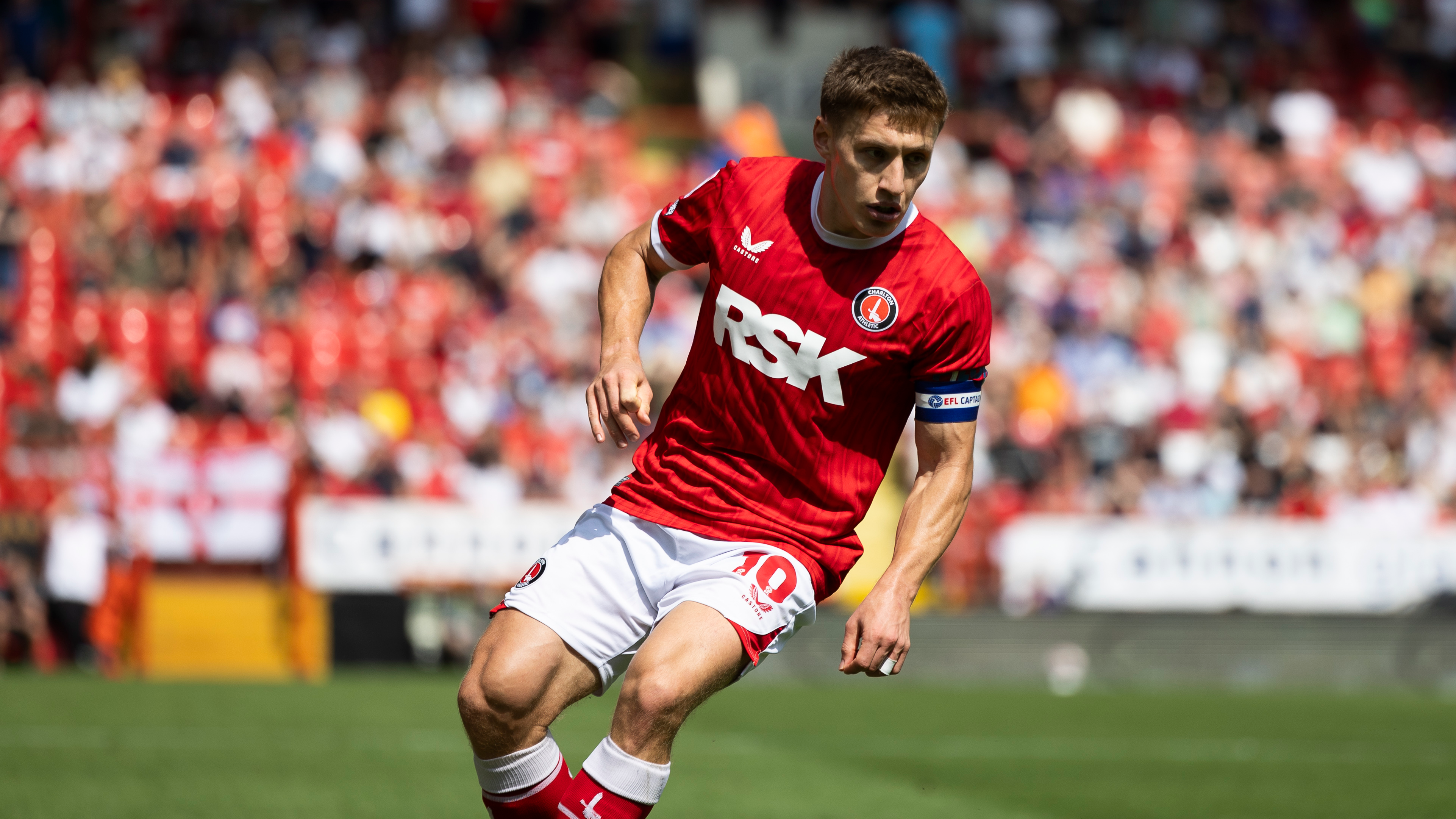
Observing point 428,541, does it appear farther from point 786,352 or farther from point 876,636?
point 876,636

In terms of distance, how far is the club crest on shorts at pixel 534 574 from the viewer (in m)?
4.64

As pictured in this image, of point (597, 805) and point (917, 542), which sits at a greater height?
point (917, 542)

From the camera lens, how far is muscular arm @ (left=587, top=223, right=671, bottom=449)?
4.36 meters

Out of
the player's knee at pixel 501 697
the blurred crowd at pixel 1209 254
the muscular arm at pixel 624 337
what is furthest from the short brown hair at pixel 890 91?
the blurred crowd at pixel 1209 254

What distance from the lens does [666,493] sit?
475cm

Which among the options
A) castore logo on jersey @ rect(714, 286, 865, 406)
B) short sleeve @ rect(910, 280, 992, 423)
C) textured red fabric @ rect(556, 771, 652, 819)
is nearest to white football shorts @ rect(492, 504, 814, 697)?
textured red fabric @ rect(556, 771, 652, 819)

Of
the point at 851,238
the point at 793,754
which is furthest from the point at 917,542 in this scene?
the point at 793,754

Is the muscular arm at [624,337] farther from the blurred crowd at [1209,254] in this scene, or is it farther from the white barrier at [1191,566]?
the blurred crowd at [1209,254]

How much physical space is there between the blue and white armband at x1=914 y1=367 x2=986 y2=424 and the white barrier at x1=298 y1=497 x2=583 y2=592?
Answer: 9046 mm

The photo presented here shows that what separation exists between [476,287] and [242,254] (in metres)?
2.41

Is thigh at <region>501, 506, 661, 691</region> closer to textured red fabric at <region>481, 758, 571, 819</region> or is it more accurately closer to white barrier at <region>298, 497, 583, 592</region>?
textured red fabric at <region>481, 758, 571, 819</region>

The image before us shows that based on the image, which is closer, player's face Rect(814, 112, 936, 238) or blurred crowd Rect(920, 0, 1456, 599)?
player's face Rect(814, 112, 936, 238)

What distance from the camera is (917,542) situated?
14.8ft

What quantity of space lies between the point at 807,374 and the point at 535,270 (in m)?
13.5
